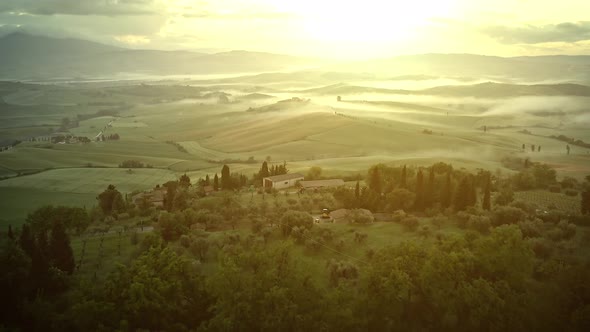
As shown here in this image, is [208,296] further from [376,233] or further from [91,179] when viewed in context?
[91,179]

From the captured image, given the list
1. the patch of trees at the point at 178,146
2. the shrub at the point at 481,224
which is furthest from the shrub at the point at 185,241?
the patch of trees at the point at 178,146

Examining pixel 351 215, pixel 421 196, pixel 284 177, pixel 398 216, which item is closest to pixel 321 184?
pixel 284 177

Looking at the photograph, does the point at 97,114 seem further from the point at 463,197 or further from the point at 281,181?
the point at 463,197

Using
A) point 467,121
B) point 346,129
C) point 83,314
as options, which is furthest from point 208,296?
point 467,121

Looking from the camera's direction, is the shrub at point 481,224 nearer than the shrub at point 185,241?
No

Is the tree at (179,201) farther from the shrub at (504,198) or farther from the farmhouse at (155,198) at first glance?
the shrub at (504,198)

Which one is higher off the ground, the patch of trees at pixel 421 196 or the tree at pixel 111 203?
the patch of trees at pixel 421 196
